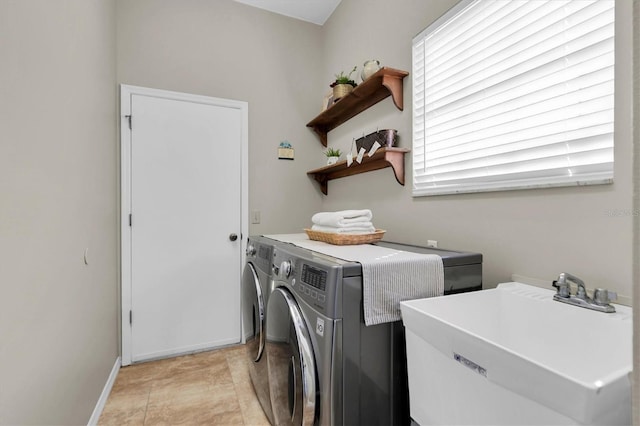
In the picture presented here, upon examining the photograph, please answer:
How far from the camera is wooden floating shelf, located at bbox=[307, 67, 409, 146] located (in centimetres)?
180

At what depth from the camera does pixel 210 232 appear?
8.19 feet

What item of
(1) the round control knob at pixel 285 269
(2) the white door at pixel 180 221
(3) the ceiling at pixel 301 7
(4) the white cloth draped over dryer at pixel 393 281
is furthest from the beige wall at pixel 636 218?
(3) the ceiling at pixel 301 7

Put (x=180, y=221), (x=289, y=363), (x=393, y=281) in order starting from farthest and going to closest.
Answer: (x=180, y=221) → (x=289, y=363) → (x=393, y=281)

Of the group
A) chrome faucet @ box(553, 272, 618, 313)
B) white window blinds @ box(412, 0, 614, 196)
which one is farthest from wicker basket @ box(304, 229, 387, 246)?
chrome faucet @ box(553, 272, 618, 313)

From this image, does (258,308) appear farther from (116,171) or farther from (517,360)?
(116,171)

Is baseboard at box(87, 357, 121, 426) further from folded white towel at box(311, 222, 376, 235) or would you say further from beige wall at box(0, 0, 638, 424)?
folded white towel at box(311, 222, 376, 235)

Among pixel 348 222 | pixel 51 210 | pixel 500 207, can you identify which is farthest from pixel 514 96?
pixel 51 210

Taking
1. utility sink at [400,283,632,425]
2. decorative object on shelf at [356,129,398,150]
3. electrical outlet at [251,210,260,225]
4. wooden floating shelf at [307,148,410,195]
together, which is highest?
decorative object on shelf at [356,129,398,150]

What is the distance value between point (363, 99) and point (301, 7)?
4.09ft

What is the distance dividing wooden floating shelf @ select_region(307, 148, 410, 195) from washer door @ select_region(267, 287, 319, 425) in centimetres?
100

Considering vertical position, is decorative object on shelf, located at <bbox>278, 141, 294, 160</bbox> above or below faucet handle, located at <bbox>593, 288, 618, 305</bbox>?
above

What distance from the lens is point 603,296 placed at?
858 millimetres

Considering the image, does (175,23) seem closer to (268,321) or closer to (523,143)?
(268,321)

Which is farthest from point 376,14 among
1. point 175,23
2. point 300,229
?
point 300,229
